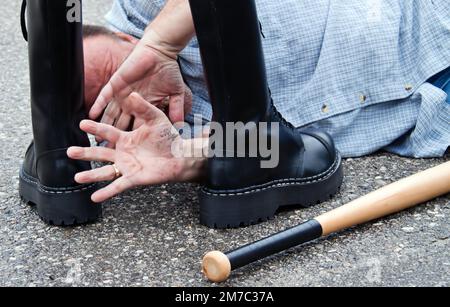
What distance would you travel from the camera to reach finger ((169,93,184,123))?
1.87 meters

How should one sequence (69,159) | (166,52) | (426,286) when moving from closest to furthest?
(426,286) < (69,159) < (166,52)

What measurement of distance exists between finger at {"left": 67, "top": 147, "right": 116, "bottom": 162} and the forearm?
11.6 inches

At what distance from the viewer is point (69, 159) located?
1.56 m

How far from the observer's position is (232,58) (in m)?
1.47

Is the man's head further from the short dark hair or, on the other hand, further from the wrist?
the wrist

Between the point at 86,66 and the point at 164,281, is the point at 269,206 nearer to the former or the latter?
the point at 164,281

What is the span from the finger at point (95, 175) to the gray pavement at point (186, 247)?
0.37 feet

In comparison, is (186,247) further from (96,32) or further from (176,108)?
(96,32)

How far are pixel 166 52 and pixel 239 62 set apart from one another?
35 centimetres

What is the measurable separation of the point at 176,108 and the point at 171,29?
21 cm

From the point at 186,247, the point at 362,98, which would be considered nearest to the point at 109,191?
the point at 186,247

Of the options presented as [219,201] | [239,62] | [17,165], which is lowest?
[17,165]

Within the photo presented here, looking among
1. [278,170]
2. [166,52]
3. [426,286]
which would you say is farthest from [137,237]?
[426,286]

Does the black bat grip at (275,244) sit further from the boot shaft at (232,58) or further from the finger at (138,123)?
the finger at (138,123)
